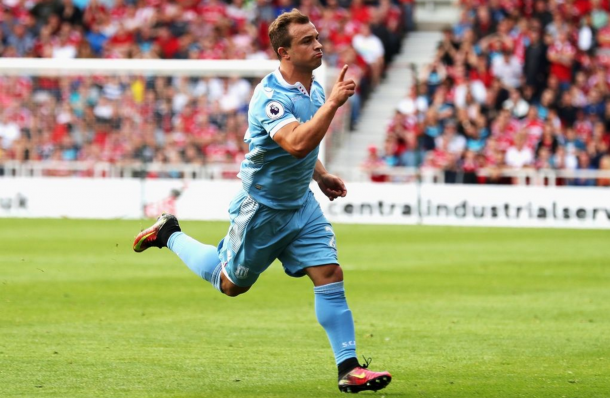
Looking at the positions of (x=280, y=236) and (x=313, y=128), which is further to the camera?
(x=280, y=236)

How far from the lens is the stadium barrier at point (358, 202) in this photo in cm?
2314

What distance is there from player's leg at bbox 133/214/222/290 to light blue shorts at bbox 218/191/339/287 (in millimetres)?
444

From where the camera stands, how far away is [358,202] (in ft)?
78.6

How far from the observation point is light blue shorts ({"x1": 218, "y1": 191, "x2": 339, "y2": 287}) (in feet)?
23.9

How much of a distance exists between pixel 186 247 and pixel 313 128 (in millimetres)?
2069

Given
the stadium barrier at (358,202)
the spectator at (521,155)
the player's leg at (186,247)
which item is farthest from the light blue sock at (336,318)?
the spectator at (521,155)

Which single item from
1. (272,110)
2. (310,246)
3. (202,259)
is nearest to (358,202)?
(202,259)

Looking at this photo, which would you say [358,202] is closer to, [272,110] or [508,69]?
[508,69]

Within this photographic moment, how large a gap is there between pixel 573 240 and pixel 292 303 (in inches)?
371

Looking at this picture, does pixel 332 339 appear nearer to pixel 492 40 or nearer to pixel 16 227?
pixel 16 227

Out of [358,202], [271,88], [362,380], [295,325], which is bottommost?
[358,202]

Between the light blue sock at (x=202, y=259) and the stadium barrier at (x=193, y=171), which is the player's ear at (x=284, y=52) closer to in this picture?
the light blue sock at (x=202, y=259)

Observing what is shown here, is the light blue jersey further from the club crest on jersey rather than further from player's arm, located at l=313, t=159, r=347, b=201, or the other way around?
player's arm, located at l=313, t=159, r=347, b=201

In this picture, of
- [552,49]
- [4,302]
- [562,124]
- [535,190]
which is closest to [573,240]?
[535,190]
